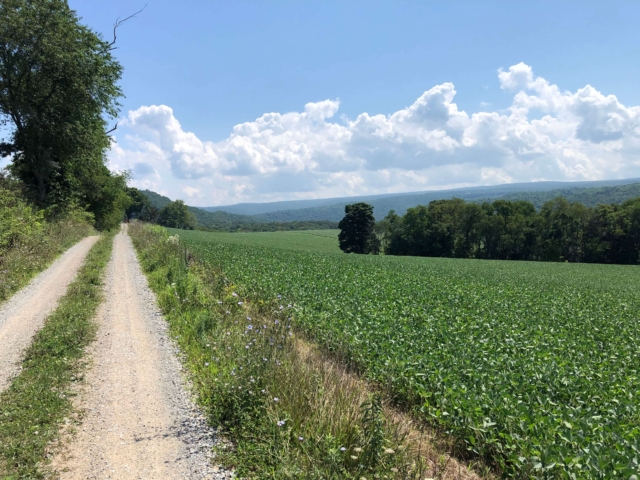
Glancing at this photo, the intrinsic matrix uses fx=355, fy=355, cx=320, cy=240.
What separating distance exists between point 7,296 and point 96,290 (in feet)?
7.62

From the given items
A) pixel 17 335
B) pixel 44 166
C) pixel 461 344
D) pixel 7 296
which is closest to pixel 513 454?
pixel 461 344

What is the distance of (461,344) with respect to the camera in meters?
8.12

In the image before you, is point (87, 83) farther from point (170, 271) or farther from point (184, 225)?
point (184, 225)

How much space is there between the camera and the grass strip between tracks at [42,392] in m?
3.88

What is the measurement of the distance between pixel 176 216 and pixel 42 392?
141 m

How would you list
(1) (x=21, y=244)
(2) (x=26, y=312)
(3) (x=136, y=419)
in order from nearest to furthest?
(3) (x=136, y=419) → (2) (x=26, y=312) → (1) (x=21, y=244)

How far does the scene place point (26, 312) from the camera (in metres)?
9.45

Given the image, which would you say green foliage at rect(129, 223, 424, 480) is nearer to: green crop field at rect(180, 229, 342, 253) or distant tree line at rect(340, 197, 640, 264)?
green crop field at rect(180, 229, 342, 253)

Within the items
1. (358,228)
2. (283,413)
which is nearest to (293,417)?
(283,413)

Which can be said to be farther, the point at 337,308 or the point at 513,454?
the point at 337,308

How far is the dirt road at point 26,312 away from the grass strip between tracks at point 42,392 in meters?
0.21

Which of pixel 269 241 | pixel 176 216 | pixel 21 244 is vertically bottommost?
pixel 269 241

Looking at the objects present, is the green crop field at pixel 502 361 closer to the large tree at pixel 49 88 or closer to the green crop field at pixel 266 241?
the large tree at pixel 49 88

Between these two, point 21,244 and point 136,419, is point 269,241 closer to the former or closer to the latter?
point 21,244
